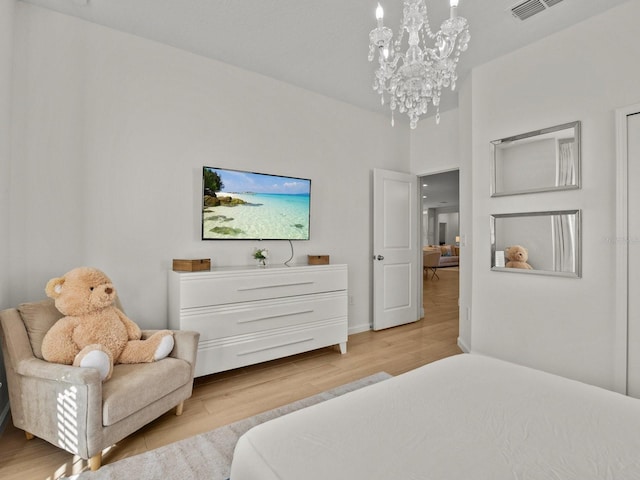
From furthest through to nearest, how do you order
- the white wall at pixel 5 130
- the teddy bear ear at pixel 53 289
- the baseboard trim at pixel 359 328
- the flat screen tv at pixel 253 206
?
the baseboard trim at pixel 359 328, the flat screen tv at pixel 253 206, the white wall at pixel 5 130, the teddy bear ear at pixel 53 289

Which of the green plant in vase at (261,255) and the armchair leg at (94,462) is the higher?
the green plant in vase at (261,255)

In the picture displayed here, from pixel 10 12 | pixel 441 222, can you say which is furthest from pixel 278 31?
pixel 441 222

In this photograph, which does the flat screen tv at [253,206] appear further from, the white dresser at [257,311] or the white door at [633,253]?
the white door at [633,253]

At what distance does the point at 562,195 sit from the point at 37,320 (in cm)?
385

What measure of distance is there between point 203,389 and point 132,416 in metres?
0.87

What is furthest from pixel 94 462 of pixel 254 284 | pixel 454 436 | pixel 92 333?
pixel 454 436

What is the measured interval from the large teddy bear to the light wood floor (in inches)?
17.9

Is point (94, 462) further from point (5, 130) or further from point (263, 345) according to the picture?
point (5, 130)

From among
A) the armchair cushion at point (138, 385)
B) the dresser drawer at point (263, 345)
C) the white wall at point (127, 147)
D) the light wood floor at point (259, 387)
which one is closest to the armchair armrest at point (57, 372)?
the armchair cushion at point (138, 385)

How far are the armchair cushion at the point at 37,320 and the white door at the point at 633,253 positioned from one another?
12.7 feet

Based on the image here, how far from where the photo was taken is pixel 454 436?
38.9 inches

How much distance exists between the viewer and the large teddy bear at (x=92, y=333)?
5.92 feet

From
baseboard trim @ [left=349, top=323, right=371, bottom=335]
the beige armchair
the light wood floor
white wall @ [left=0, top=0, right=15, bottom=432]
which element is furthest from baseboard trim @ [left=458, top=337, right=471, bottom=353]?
white wall @ [left=0, top=0, right=15, bottom=432]

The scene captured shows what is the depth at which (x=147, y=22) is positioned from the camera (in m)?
2.57
